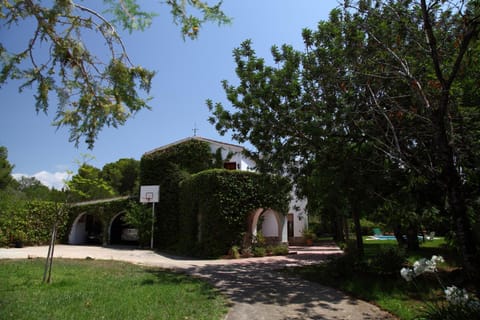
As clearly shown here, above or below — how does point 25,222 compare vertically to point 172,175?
below

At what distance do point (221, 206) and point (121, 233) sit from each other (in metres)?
12.8

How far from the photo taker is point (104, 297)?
612 centimetres

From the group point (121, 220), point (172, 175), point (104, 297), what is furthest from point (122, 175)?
point (104, 297)

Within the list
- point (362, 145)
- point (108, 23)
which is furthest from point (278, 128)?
point (108, 23)

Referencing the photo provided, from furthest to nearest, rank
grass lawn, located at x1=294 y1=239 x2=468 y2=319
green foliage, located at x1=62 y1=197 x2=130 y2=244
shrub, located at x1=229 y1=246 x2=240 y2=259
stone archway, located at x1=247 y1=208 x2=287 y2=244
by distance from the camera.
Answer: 1. green foliage, located at x1=62 y1=197 x2=130 y2=244
2. stone archway, located at x1=247 y1=208 x2=287 y2=244
3. shrub, located at x1=229 y1=246 x2=240 y2=259
4. grass lawn, located at x1=294 y1=239 x2=468 y2=319

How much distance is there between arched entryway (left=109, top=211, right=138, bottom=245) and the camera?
2325cm

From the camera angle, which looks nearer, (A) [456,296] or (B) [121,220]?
(A) [456,296]

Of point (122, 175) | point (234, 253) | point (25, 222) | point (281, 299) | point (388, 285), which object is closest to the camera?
point (281, 299)

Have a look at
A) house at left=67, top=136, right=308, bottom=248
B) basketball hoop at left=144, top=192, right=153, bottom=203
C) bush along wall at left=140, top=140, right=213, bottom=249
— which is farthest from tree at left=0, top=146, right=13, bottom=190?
bush along wall at left=140, top=140, right=213, bottom=249

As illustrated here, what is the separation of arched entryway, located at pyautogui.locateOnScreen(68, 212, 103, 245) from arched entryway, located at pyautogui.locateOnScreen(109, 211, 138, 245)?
111cm

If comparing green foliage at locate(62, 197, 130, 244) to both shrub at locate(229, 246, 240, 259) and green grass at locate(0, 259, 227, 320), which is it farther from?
green grass at locate(0, 259, 227, 320)

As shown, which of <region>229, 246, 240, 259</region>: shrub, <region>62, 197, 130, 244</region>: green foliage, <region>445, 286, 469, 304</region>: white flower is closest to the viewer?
<region>445, 286, 469, 304</region>: white flower

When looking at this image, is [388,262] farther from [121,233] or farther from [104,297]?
[121,233]

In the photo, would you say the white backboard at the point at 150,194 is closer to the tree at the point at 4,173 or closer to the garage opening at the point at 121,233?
the garage opening at the point at 121,233
